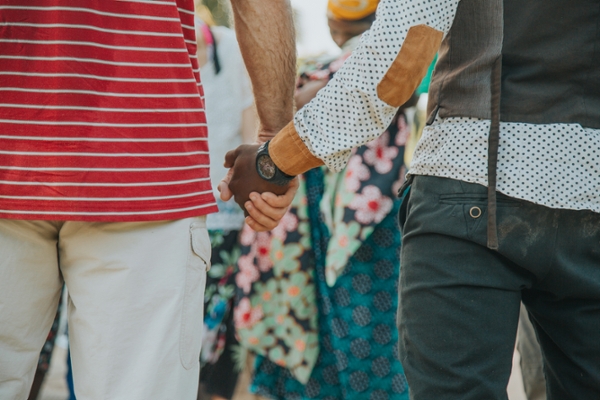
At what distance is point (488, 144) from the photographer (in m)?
1.55

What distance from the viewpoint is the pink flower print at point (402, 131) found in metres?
3.25

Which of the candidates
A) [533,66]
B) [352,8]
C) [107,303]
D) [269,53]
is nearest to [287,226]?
[352,8]

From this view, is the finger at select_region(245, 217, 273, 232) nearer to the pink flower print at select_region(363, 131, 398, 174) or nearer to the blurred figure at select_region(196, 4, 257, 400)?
the pink flower print at select_region(363, 131, 398, 174)

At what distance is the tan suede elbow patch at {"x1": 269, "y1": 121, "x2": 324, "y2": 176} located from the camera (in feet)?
5.75

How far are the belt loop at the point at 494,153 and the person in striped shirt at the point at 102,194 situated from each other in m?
0.66

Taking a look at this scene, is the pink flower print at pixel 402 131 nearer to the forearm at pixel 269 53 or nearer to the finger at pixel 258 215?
the forearm at pixel 269 53

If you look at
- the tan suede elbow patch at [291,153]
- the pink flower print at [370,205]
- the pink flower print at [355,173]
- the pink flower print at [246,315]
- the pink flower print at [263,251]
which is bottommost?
the pink flower print at [246,315]

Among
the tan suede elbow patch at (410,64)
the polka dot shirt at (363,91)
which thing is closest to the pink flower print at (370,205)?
the polka dot shirt at (363,91)

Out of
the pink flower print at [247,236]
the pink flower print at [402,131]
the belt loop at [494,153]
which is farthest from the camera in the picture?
the pink flower print at [247,236]

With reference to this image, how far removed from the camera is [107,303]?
5.27 ft

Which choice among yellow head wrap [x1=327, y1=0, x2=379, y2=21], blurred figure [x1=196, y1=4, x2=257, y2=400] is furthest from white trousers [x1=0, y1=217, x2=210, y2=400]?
yellow head wrap [x1=327, y1=0, x2=379, y2=21]

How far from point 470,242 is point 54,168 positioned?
2.97 feet

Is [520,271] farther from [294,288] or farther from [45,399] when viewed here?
[45,399]

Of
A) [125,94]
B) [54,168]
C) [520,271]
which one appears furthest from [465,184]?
[54,168]
